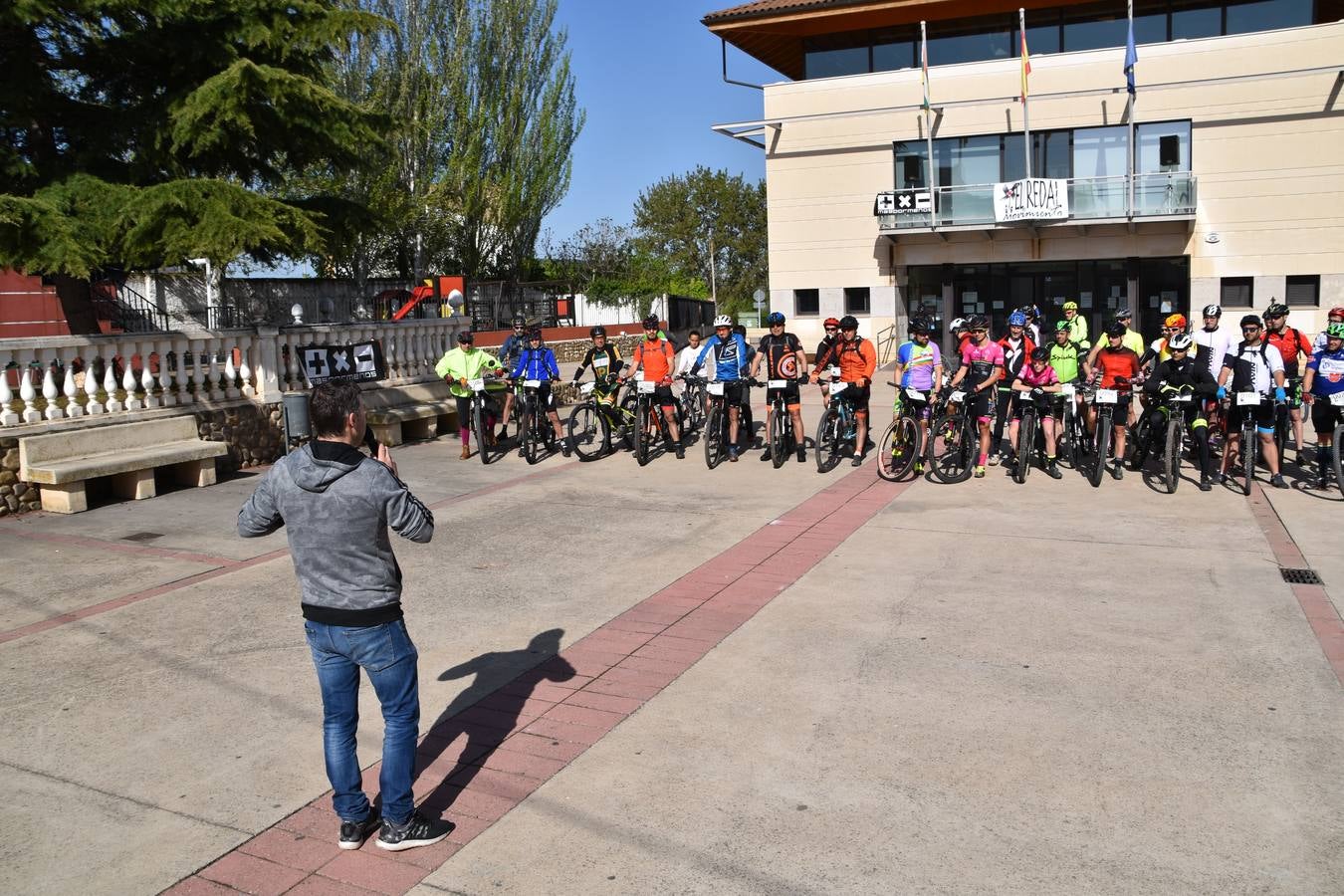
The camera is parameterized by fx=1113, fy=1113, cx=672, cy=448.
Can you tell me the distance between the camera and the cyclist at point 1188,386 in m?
10.9

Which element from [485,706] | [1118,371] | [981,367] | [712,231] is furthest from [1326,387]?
[712,231]

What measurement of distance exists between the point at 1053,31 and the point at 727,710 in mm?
28466

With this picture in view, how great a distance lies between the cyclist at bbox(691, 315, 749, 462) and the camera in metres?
13.1

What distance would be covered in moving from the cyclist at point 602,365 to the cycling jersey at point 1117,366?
5.56 m

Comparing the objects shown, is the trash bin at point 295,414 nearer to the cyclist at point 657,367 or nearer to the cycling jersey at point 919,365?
the cyclist at point 657,367

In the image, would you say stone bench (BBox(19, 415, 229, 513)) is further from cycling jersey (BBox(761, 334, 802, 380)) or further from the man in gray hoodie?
the man in gray hoodie

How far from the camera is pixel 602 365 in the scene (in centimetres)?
1346

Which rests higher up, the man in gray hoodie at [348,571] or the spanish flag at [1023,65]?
the spanish flag at [1023,65]

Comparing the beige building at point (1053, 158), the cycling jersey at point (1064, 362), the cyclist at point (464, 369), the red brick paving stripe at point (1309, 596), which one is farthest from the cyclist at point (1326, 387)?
the beige building at point (1053, 158)

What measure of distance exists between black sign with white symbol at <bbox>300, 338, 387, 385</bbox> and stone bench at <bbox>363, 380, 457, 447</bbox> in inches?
11.6

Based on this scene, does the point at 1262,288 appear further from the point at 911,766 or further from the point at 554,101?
the point at 911,766

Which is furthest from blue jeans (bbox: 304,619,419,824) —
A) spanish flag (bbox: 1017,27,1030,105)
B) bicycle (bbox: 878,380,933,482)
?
spanish flag (bbox: 1017,27,1030,105)

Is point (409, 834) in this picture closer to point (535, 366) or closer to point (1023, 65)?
point (535, 366)

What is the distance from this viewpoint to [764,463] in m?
13.2
